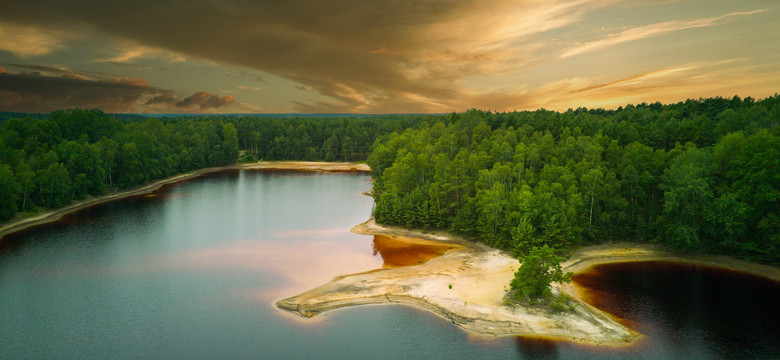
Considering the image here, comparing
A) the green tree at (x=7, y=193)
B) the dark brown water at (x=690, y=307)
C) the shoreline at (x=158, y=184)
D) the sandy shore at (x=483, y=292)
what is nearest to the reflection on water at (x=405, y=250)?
the sandy shore at (x=483, y=292)

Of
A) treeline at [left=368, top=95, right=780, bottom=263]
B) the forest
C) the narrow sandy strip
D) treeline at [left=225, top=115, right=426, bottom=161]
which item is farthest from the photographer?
treeline at [left=225, top=115, right=426, bottom=161]

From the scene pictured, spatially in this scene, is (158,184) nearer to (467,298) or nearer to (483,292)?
Answer: (467,298)

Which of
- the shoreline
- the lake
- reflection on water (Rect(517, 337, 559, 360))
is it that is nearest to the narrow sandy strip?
reflection on water (Rect(517, 337, 559, 360))

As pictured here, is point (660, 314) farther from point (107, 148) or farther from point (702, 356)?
point (107, 148)

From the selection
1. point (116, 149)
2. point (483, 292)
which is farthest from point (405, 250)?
point (116, 149)

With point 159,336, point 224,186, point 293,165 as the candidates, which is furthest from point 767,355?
point 293,165

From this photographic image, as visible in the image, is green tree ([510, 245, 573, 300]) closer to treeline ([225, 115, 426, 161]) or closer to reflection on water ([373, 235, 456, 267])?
reflection on water ([373, 235, 456, 267])

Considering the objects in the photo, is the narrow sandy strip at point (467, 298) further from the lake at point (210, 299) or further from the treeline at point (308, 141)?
the treeline at point (308, 141)
